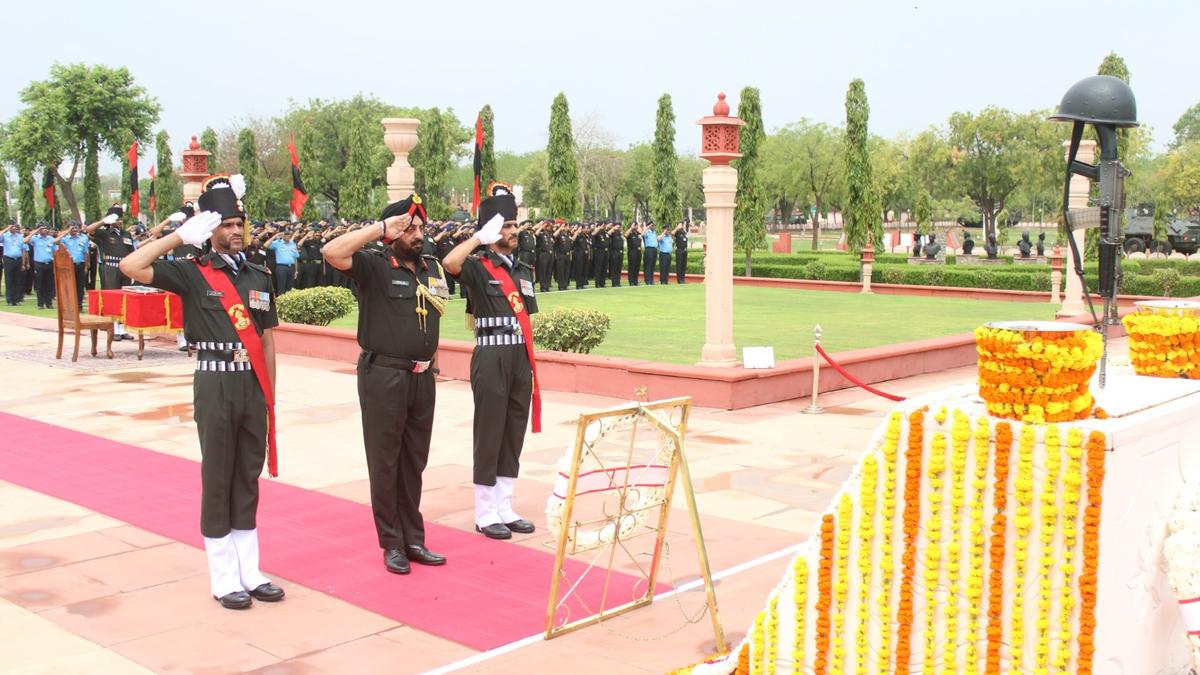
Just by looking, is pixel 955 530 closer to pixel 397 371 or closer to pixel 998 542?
pixel 998 542

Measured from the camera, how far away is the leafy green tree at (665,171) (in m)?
38.2

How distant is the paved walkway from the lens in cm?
502

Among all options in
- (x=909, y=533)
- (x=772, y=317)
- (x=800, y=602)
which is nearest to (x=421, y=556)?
(x=800, y=602)

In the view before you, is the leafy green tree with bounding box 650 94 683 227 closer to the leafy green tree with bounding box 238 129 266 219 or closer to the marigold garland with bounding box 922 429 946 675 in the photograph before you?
the leafy green tree with bounding box 238 129 266 219

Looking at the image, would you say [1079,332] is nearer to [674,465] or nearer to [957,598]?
[957,598]

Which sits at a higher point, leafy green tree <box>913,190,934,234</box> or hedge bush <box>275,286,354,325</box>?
leafy green tree <box>913,190,934,234</box>

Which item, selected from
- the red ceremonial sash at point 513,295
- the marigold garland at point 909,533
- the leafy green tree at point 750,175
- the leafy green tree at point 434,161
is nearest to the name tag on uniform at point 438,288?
the red ceremonial sash at point 513,295

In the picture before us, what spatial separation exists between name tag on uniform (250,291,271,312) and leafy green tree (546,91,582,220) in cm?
3351

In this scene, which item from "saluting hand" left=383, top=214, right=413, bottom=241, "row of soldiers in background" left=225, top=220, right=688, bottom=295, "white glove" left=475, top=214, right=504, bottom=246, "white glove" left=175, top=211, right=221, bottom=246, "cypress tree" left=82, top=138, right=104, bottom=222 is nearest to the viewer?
"white glove" left=175, top=211, right=221, bottom=246

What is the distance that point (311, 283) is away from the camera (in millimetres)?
24219

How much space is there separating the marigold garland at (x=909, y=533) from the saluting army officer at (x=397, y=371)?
2876 millimetres

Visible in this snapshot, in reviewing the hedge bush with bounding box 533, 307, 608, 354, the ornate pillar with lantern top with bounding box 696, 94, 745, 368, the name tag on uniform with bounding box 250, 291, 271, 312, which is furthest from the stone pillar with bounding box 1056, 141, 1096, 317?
the name tag on uniform with bounding box 250, 291, 271, 312

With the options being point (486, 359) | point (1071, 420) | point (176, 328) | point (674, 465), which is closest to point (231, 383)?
point (486, 359)

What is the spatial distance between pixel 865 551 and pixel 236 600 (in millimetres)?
3068
